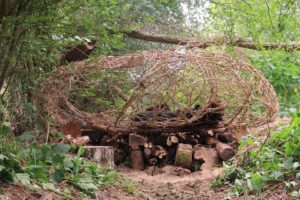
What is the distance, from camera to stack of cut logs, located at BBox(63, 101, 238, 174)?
5.58 metres

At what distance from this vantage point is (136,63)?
5.35m

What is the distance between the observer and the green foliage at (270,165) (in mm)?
3377

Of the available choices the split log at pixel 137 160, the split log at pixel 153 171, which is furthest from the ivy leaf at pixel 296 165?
the split log at pixel 137 160

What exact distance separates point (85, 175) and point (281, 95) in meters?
4.55

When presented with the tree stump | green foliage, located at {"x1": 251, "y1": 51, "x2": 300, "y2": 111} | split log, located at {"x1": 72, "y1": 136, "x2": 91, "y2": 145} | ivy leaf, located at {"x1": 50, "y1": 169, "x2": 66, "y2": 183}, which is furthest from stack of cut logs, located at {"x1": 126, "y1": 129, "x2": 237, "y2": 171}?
ivy leaf, located at {"x1": 50, "y1": 169, "x2": 66, "y2": 183}

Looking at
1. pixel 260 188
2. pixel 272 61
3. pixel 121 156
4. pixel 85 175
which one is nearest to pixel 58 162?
pixel 85 175

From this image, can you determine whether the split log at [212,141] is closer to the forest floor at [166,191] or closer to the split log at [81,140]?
the forest floor at [166,191]

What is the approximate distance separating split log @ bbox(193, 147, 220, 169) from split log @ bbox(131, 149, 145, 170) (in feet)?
2.41

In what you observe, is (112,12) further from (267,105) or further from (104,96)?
(267,105)

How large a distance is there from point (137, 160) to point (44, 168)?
111 inches

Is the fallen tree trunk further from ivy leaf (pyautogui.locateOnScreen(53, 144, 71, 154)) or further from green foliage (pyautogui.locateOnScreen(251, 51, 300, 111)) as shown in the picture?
ivy leaf (pyautogui.locateOnScreen(53, 144, 71, 154))

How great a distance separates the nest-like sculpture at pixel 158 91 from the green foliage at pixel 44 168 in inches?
57.9

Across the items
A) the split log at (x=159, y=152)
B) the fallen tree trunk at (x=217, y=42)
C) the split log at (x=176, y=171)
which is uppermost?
the fallen tree trunk at (x=217, y=42)

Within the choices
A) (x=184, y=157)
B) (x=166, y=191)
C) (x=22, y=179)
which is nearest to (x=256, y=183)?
(x=166, y=191)
